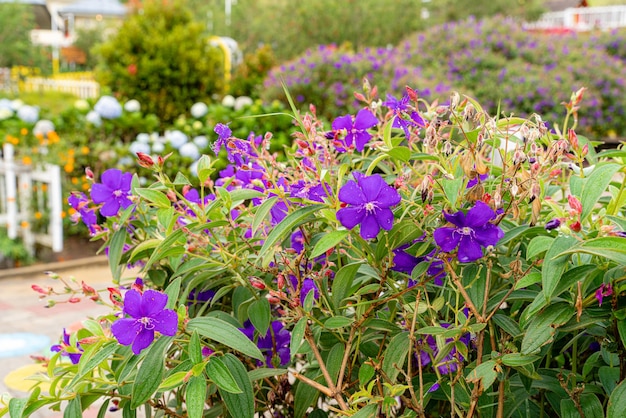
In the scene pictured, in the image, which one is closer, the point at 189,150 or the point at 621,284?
the point at 621,284

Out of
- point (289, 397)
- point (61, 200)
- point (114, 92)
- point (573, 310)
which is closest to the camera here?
point (573, 310)

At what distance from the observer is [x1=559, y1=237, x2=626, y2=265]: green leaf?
84cm

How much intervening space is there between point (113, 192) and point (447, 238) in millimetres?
694

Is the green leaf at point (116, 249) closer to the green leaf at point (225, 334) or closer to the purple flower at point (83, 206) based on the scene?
the purple flower at point (83, 206)

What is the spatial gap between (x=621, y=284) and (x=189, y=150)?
479 centimetres

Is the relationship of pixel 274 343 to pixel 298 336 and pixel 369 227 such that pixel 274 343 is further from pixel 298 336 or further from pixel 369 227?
pixel 369 227

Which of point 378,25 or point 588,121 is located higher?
point 378,25

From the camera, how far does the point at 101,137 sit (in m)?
5.98

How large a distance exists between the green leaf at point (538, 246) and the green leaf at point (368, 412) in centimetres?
30

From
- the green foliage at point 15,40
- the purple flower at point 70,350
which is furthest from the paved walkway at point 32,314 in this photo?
the green foliage at point 15,40

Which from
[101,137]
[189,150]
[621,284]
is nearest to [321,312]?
[621,284]

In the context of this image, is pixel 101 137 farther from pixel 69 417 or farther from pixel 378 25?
pixel 378 25

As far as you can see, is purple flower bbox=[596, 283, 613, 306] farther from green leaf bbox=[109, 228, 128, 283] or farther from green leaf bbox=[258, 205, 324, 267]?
green leaf bbox=[109, 228, 128, 283]

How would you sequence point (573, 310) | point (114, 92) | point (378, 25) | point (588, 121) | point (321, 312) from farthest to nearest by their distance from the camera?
1. point (378, 25)
2. point (588, 121)
3. point (114, 92)
4. point (321, 312)
5. point (573, 310)
